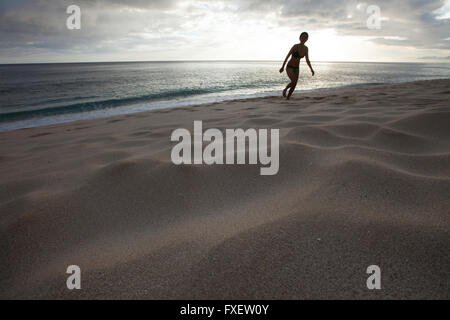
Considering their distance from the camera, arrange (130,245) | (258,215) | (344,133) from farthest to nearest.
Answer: (344,133) → (258,215) → (130,245)

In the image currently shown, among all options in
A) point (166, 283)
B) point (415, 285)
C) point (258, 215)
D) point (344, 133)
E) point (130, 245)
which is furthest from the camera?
point (344, 133)

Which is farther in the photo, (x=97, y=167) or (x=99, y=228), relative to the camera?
(x=97, y=167)

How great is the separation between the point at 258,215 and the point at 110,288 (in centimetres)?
79

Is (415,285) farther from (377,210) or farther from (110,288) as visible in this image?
(110,288)

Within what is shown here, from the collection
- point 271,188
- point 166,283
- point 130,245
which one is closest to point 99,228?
point 130,245

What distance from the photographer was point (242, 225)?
1233 mm

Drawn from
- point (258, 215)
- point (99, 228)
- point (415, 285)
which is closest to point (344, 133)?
point (258, 215)

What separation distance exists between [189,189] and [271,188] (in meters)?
0.61

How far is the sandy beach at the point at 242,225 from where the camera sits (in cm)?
90

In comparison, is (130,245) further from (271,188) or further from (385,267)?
(385,267)

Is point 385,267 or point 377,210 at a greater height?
point 377,210

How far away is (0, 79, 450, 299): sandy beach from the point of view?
90 cm
